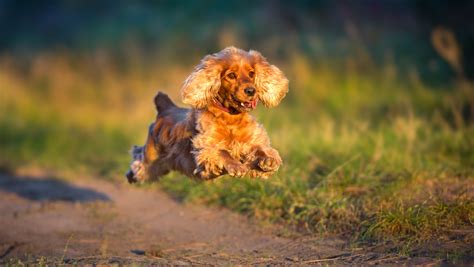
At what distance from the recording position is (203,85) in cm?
559

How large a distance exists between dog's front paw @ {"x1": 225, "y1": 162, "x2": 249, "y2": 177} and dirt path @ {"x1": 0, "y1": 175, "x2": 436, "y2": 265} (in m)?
0.66

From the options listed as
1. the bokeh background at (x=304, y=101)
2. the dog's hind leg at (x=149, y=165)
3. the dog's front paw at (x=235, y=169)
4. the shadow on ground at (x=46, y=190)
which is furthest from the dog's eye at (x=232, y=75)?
the shadow on ground at (x=46, y=190)

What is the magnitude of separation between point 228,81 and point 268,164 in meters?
0.72

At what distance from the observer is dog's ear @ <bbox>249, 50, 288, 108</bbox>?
5.73 meters

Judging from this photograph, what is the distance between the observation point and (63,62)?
15.3 meters

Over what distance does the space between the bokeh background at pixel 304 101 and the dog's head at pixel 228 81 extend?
138 centimetres

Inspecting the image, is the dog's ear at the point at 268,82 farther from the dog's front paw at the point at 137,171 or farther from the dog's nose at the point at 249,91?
the dog's front paw at the point at 137,171

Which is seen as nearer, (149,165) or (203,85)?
(203,85)

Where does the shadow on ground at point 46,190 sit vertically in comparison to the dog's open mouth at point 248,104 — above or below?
above

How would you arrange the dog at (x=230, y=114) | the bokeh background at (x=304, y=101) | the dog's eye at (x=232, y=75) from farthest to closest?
the bokeh background at (x=304, y=101), the dog's eye at (x=232, y=75), the dog at (x=230, y=114)

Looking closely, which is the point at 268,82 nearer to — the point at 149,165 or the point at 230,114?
the point at 230,114

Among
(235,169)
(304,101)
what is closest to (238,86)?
(235,169)

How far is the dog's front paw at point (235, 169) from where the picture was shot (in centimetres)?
539

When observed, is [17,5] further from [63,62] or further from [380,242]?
[380,242]
